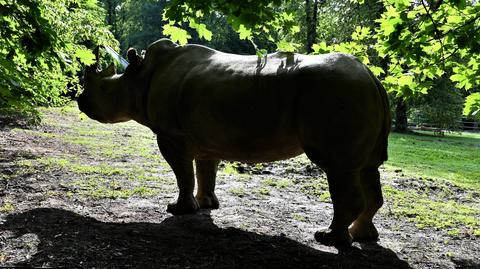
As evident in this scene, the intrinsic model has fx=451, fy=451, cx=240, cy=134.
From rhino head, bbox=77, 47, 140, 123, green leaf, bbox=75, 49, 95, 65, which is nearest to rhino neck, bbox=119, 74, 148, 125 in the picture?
rhino head, bbox=77, 47, 140, 123

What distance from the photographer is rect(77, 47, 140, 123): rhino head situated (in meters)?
5.06

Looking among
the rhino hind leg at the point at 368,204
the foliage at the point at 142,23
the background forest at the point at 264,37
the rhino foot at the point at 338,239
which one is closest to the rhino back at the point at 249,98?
the background forest at the point at 264,37

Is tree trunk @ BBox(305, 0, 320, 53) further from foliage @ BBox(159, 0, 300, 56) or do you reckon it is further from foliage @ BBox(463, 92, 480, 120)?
foliage @ BBox(159, 0, 300, 56)

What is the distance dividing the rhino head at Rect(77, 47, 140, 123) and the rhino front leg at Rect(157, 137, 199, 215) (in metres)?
0.66

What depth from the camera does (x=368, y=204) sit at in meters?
4.24

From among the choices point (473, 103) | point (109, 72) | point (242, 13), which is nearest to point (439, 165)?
point (473, 103)

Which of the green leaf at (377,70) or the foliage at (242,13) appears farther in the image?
the green leaf at (377,70)

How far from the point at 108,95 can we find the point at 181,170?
1265 mm

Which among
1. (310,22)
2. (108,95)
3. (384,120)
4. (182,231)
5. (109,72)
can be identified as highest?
(310,22)

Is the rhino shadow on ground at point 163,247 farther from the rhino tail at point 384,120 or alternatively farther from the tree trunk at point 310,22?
the tree trunk at point 310,22

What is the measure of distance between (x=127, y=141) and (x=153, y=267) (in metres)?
7.87

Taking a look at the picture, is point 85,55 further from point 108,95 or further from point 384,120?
point 384,120

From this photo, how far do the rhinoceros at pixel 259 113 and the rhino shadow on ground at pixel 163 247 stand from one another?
0.35m

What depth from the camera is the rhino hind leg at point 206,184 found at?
5.16 meters
